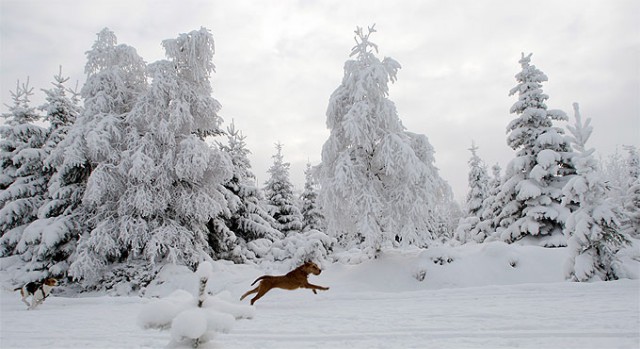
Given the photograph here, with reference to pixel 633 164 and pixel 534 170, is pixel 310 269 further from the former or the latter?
pixel 633 164

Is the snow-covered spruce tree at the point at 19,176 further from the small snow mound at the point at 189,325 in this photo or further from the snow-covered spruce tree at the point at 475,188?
the snow-covered spruce tree at the point at 475,188

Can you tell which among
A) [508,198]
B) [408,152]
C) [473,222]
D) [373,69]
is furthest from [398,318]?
[473,222]

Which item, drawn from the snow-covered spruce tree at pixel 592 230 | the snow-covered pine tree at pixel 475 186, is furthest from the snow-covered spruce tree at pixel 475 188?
the snow-covered spruce tree at pixel 592 230

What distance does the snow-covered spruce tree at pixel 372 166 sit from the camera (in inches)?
568

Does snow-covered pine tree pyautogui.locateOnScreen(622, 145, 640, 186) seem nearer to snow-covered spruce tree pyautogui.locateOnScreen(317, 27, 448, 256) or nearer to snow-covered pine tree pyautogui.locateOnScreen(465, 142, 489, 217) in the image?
snow-covered pine tree pyautogui.locateOnScreen(465, 142, 489, 217)

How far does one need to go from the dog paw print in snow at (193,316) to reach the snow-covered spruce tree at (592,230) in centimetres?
1011

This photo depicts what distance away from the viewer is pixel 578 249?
32.1 ft

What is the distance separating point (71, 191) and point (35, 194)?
4028 millimetres

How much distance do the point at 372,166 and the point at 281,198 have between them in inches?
625

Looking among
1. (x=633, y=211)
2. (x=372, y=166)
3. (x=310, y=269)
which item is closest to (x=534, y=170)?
(x=633, y=211)

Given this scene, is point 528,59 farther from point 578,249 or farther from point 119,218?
point 119,218

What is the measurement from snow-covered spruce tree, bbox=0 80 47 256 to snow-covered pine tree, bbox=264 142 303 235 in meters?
15.0

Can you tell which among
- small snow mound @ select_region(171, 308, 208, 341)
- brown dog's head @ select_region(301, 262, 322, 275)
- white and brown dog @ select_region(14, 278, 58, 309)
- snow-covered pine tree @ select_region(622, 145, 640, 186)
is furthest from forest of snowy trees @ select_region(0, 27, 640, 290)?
small snow mound @ select_region(171, 308, 208, 341)

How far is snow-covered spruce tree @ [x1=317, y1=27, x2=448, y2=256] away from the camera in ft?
47.4
